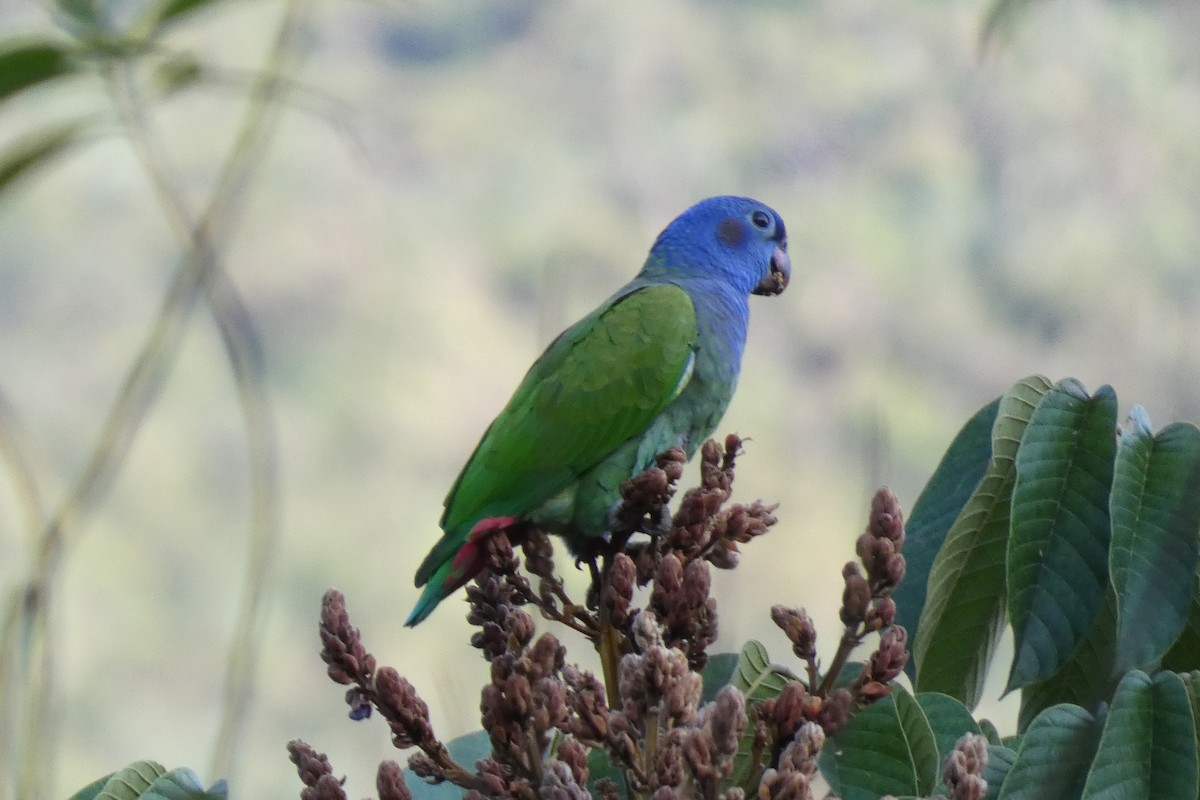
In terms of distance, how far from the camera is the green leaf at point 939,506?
163 cm

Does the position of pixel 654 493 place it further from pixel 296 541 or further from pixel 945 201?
pixel 945 201

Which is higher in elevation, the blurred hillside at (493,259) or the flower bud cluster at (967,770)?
the blurred hillside at (493,259)

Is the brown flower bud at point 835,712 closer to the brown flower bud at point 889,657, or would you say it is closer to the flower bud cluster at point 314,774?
the brown flower bud at point 889,657

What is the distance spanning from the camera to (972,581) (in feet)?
5.15

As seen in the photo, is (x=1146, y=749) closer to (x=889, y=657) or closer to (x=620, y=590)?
(x=889, y=657)

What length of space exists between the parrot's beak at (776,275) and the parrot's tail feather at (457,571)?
1252mm

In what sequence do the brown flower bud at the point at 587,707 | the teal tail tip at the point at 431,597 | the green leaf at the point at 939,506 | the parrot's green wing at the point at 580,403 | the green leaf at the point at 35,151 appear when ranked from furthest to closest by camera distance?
the parrot's green wing at the point at 580,403 → the teal tail tip at the point at 431,597 → the green leaf at the point at 35,151 → the green leaf at the point at 939,506 → the brown flower bud at the point at 587,707

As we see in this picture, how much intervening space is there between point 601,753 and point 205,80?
1.18 metres

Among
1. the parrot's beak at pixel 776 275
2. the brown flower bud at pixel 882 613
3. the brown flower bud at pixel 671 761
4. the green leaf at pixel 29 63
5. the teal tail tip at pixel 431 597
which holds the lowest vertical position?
the brown flower bud at pixel 671 761

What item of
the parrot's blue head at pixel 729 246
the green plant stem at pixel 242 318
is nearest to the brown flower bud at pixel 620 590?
the green plant stem at pixel 242 318

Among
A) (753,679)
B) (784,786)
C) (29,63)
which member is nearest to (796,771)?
(784,786)

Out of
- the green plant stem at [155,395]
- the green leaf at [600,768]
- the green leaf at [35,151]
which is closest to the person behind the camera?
the green leaf at [600,768]

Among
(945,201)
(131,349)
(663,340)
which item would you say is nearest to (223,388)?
(131,349)

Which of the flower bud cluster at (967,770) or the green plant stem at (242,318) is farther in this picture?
the green plant stem at (242,318)
